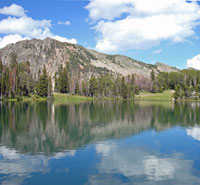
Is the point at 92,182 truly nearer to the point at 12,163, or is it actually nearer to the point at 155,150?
the point at 12,163

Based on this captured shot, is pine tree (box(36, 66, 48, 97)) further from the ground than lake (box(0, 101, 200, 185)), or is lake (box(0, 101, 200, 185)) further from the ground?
pine tree (box(36, 66, 48, 97))

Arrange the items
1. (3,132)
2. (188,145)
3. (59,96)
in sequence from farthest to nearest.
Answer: (59,96) < (3,132) < (188,145)

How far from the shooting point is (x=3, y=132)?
41.4 m

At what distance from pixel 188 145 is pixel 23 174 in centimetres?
2262

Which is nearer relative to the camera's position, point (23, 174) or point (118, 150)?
point (23, 174)

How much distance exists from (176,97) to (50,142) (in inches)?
6901

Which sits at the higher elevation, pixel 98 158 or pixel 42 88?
pixel 42 88

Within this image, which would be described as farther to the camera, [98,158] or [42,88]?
[42,88]

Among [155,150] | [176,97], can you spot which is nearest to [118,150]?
[155,150]

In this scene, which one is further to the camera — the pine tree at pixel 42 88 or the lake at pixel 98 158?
the pine tree at pixel 42 88

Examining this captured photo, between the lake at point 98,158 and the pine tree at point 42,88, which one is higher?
the pine tree at point 42,88

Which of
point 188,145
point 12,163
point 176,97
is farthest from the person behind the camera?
point 176,97

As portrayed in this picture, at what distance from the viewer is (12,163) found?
79.1 feet

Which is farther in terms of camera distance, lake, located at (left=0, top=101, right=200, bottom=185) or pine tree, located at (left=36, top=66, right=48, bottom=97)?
pine tree, located at (left=36, top=66, right=48, bottom=97)
